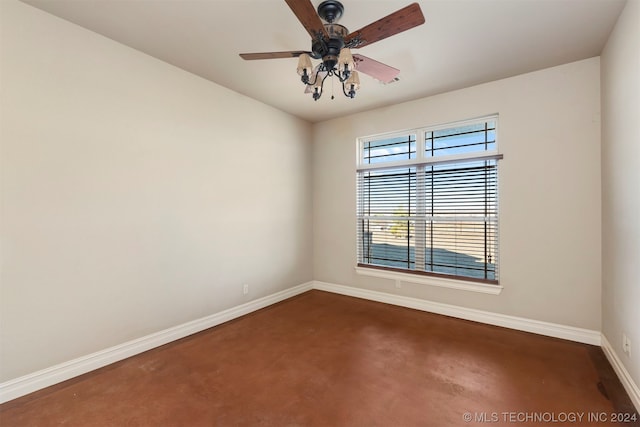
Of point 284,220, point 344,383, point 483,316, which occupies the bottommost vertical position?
point 344,383

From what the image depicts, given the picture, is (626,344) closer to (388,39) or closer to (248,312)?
(388,39)

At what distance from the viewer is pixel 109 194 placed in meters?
2.44

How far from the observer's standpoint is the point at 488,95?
3242 mm

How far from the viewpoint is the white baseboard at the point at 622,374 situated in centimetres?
187

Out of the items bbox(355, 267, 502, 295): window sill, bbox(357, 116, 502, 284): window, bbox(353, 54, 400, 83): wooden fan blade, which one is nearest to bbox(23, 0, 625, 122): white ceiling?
bbox(353, 54, 400, 83): wooden fan blade

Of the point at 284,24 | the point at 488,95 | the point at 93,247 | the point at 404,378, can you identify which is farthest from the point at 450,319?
the point at 93,247

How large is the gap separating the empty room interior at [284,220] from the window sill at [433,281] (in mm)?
25

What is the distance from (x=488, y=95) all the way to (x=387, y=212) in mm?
1830

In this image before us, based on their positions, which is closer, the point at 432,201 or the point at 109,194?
the point at 109,194

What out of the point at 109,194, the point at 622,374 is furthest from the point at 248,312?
the point at 622,374

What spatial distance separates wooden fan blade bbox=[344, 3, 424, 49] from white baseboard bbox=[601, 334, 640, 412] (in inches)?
107

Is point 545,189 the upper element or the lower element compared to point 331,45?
lower

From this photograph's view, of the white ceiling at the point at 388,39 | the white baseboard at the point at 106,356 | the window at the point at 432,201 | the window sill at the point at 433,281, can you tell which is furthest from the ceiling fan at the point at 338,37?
the white baseboard at the point at 106,356

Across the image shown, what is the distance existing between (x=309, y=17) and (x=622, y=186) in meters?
2.52
